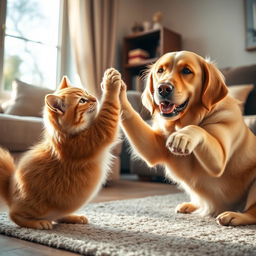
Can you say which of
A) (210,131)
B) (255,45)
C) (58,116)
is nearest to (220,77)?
(210,131)

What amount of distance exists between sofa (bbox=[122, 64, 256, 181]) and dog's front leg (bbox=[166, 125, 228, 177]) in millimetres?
1736

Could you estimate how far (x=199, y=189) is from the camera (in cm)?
136

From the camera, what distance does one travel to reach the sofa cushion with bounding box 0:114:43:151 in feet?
7.41

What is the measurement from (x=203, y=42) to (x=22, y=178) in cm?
387

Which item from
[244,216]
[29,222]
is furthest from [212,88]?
[29,222]

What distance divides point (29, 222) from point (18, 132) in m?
1.31

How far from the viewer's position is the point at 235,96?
10.0 ft

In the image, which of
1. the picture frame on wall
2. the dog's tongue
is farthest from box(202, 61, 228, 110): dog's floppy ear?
the picture frame on wall

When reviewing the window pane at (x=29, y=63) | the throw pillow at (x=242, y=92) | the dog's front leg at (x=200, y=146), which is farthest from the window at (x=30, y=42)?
the dog's front leg at (x=200, y=146)

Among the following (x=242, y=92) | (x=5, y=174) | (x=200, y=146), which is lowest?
(x=5, y=174)

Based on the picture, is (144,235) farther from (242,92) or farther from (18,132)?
(242,92)

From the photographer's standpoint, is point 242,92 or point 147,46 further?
point 147,46

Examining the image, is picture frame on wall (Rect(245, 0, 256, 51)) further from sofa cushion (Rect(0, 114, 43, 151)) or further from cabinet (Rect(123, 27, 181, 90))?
sofa cushion (Rect(0, 114, 43, 151))

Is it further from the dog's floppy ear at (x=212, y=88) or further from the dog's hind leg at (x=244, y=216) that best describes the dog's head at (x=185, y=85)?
the dog's hind leg at (x=244, y=216)
